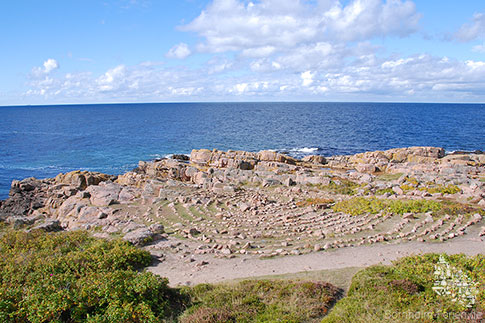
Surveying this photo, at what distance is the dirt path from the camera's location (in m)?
16.6

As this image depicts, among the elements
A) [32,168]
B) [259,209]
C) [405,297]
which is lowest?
[32,168]

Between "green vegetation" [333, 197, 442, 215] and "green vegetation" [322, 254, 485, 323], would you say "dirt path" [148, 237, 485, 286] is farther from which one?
"green vegetation" [333, 197, 442, 215]

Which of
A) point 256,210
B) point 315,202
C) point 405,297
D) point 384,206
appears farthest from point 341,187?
point 405,297

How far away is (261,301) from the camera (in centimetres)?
1279

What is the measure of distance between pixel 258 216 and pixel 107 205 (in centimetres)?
1436

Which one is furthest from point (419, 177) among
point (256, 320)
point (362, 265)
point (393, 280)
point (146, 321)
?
point (146, 321)

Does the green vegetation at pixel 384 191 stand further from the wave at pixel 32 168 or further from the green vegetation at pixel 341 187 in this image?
the wave at pixel 32 168

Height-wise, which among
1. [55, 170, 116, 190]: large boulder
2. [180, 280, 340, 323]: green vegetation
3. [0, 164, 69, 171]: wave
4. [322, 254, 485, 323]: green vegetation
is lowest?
[0, 164, 69, 171]: wave

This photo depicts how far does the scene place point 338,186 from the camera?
3312 cm

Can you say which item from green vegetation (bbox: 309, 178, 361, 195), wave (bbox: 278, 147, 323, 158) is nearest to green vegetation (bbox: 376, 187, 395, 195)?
green vegetation (bbox: 309, 178, 361, 195)

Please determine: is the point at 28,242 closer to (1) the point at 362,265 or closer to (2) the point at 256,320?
(2) the point at 256,320

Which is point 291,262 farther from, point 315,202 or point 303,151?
point 303,151

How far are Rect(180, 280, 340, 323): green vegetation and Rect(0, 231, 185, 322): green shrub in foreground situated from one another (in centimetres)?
131

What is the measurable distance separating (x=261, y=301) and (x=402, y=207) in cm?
1581
